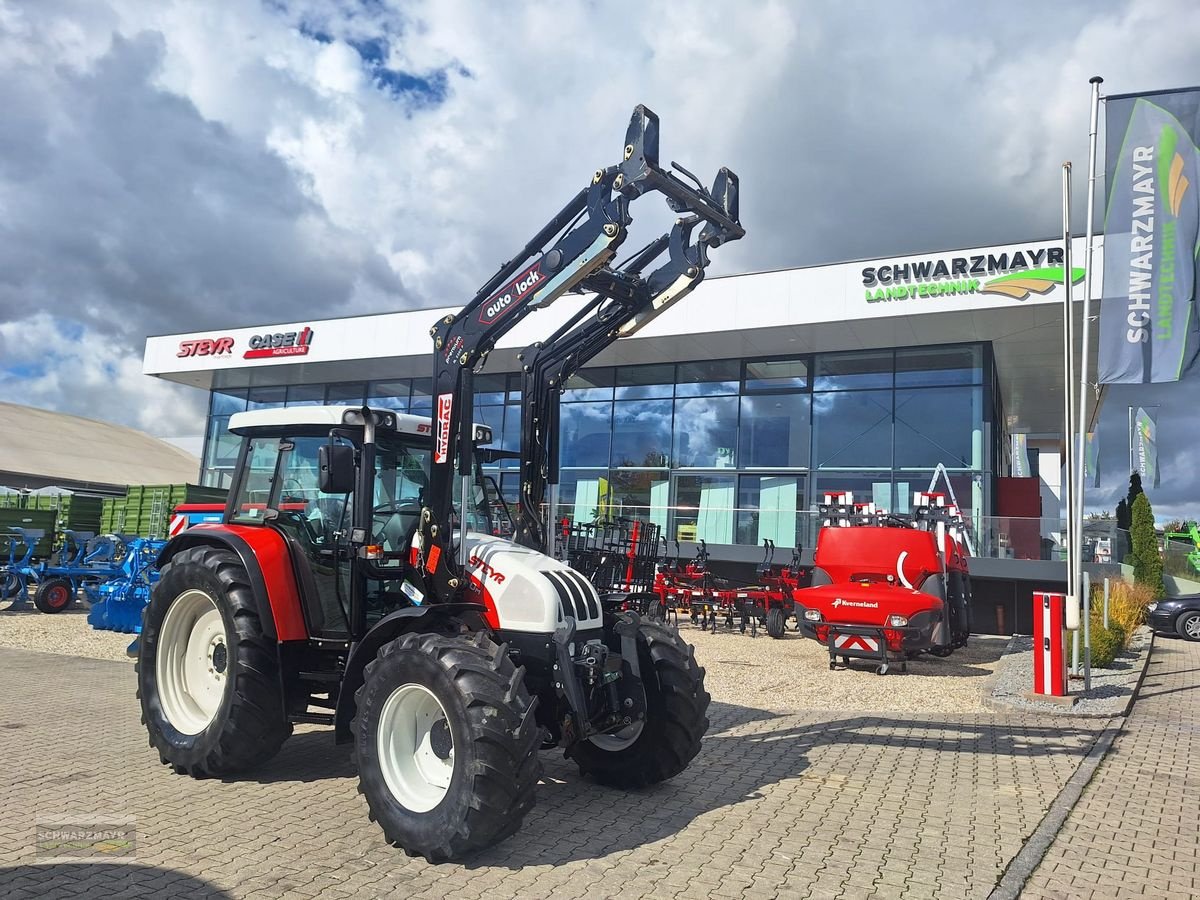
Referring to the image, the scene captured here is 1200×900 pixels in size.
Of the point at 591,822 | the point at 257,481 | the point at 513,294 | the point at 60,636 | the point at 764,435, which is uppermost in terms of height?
the point at 764,435

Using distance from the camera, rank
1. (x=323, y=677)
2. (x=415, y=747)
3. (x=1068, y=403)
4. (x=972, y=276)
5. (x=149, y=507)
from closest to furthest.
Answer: (x=415, y=747)
(x=323, y=677)
(x=1068, y=403)
(x=972, y=276)
(x=149, y=507)

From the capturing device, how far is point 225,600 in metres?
5.32

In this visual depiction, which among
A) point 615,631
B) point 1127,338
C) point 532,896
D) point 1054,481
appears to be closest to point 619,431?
point 1127,338

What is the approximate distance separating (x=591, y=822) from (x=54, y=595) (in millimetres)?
14189

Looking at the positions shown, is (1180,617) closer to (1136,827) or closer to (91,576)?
(1136,827)

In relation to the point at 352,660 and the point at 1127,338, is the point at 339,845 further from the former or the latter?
the point at 1127,338

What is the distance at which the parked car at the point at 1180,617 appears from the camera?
702 inches

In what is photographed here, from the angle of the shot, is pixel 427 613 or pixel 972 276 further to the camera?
pixel 972 276

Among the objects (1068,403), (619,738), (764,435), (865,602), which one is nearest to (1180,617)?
(764,435)

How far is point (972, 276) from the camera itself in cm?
1712

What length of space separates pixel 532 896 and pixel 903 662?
29.0 feet

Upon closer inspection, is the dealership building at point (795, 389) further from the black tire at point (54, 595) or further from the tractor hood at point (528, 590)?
the tractor hood at point (528, 590)

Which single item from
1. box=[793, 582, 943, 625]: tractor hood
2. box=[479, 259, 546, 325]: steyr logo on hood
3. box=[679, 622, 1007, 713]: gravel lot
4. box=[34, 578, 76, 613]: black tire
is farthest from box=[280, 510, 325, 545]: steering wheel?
box=[34, 578, 76, 613]: black tire

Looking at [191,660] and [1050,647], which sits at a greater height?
[1050,647]
